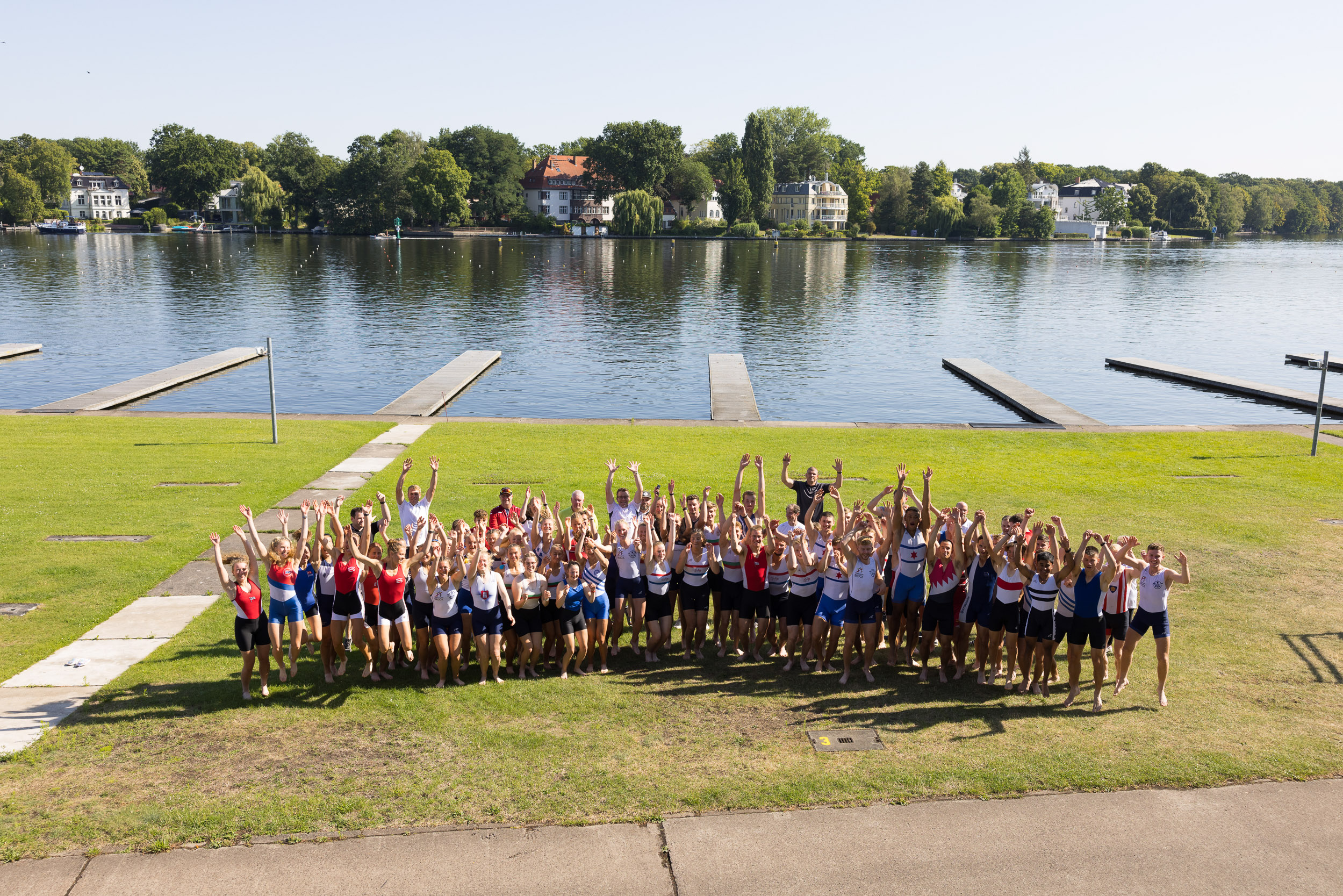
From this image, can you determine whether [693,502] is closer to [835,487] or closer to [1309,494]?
[835,487]

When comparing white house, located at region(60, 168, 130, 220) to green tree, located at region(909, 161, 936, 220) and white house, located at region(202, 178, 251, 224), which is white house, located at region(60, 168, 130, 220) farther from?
green tree, located at region(909, 161, 936, 220)

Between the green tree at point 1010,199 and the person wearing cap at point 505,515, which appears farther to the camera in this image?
the green tree at point 1010,199

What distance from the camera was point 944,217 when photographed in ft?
521

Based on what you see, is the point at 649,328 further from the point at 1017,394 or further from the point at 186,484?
the point at 186,484

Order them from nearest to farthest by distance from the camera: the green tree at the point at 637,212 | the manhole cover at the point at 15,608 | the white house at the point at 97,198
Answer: the manhole cover at the point at 15,608
the green tree at the point at 637,212
the white house at the point at 97,198

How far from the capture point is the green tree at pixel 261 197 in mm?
141000

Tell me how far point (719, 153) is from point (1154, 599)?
167m

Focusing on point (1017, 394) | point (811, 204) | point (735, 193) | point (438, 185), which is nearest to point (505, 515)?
point (1017, 394)

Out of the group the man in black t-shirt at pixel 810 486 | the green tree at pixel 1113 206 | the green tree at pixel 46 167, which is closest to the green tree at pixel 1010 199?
the green tree at pixel 1113 206

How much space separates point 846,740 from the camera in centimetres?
951

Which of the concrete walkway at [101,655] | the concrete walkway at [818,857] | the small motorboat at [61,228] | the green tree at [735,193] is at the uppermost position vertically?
the green tree at [735,193]

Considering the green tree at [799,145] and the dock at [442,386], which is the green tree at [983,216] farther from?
A: the dock at [442,386]

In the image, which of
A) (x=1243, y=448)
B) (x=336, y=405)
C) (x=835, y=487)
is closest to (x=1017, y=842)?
(x=835, y=487)

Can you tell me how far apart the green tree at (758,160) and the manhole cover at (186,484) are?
141 m
